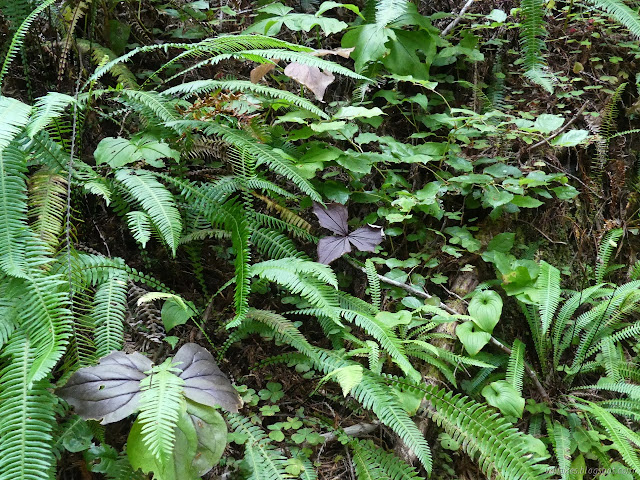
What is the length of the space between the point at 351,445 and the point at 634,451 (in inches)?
48.0

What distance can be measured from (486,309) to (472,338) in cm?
16

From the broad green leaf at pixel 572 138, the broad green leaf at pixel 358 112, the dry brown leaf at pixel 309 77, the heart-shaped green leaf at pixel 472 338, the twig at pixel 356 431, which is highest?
the dry brown leaf at pixel 309 77

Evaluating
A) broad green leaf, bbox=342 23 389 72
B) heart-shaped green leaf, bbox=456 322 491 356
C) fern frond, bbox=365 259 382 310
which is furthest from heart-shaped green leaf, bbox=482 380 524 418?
broad green leaf, bbox=342 23 389 72

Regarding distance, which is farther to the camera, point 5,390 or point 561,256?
point 561,256

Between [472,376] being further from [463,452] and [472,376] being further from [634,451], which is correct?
[634,451]

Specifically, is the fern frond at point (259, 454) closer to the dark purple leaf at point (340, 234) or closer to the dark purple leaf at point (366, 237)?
the dark purple leaf at point (340, 234)

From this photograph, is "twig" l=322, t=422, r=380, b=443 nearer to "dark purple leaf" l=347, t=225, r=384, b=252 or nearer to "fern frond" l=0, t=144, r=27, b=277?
"dark purple leaf" l=347, t=225, r=384, b=252

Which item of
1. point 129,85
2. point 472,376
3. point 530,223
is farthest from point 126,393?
point 530,223

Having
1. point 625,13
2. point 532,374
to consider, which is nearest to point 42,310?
point 532,374

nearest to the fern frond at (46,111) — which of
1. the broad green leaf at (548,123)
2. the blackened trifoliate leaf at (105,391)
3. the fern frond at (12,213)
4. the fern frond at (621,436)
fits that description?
the fern frond at (12,213)

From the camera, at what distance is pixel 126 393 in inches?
59.2

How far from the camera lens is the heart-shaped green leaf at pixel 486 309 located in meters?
2.22

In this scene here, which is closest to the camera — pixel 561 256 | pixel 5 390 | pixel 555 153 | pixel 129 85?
pixel 5 390

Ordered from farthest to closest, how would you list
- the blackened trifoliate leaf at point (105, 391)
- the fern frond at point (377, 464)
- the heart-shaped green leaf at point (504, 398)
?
1. the heart-shaped green leaf at point (504, 398)
2. the fern frond at point (377, 464)
3. the blackened trifoliate leaf at point (105, 391)
